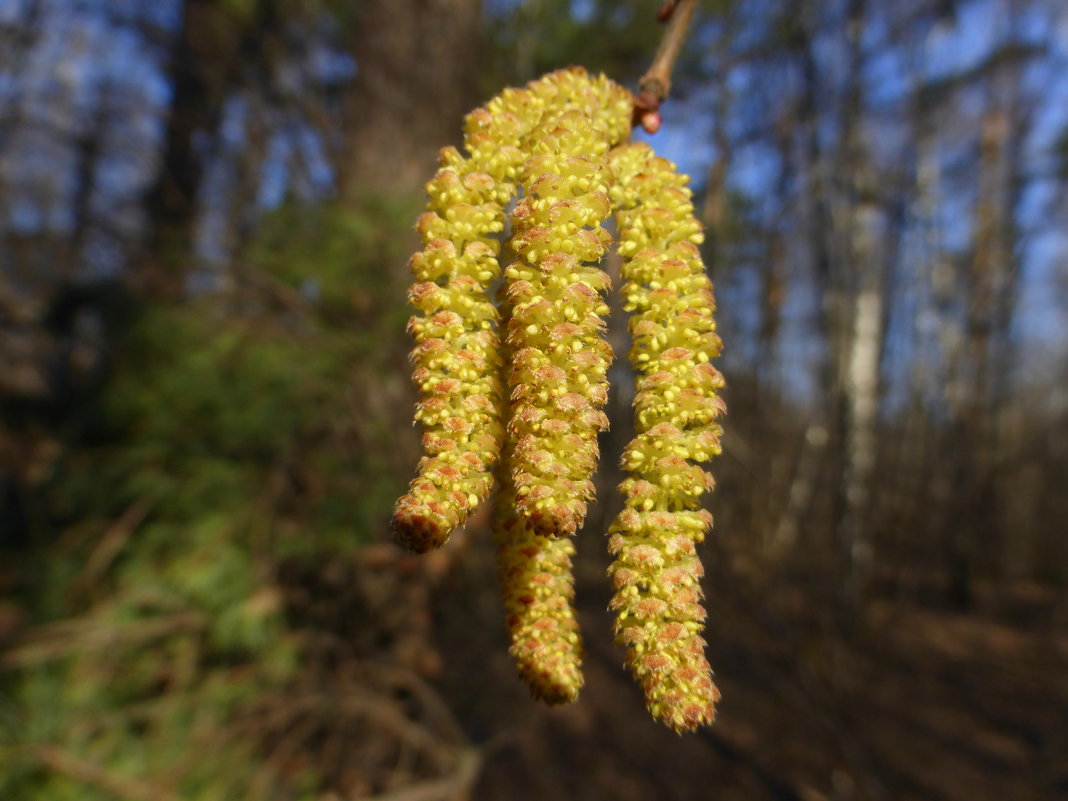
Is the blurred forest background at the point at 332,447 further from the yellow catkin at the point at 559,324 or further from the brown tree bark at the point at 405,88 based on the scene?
the yellow catkin at the point at 559,324

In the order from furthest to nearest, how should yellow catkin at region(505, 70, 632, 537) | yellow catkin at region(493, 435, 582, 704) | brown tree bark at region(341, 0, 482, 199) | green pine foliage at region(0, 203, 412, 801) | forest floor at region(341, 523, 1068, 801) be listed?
forest floor at region(341, 523, 1068, 801) → brown tree bark at region(341, 0, 482, 199) → green pine foliage at region(0, 203, 412, 801) → yellow catkin at region(493, 435, 582, 704) → yellow catkin at region(505, 70, 632, 537)

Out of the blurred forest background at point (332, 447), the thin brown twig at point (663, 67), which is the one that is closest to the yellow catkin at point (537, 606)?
the thin brown twig at point (663, 67)

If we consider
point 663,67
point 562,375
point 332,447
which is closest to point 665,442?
point 562,375

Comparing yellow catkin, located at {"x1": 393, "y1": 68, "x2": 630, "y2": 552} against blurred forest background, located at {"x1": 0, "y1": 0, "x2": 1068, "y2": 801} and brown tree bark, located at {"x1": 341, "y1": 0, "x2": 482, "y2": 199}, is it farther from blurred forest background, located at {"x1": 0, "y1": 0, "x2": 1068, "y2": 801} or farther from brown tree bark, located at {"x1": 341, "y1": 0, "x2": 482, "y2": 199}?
brown tree bark, located at {"x1": 341, "y1": 0, "x2": 482, "y2": 199}

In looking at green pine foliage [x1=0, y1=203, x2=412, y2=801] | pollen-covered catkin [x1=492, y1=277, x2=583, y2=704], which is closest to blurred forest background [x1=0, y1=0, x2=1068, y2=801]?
green pine foliage [x1=0, y1=203, x2=412, y2=801]

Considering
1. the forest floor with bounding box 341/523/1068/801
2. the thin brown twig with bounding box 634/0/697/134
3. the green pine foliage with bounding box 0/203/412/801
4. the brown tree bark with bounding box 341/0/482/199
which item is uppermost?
the brown tree bark with bounding box 341/0/482/199

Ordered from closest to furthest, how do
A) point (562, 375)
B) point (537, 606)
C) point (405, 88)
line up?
point (562, 375) → point (537, 606) → point (405, 88)

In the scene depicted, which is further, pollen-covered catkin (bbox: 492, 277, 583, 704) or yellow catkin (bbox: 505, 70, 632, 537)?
pollen-covered catkin (bbox: 492, 277, 583, 704)

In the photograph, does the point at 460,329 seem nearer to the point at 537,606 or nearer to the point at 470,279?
the point at 470,279

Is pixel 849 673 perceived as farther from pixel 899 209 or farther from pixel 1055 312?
pixel 1055 312
